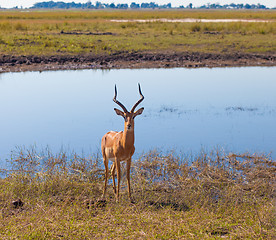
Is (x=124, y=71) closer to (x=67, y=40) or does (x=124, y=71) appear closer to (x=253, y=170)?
(x=67, y=40)

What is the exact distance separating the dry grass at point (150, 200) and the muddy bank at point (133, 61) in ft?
44.5

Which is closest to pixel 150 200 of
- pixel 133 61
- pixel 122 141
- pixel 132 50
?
pixel 122 141

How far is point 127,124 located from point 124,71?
15.9 meters

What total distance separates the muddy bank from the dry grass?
13.6 m

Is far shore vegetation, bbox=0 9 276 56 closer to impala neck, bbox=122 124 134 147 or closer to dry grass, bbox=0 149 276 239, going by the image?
dry grass, bbox=0 149 276 239

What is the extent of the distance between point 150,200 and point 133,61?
57.4 feet

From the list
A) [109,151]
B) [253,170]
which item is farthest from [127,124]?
[253,170]

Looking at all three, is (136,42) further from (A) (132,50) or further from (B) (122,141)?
(B) (122,141)

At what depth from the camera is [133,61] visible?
23.7 meters

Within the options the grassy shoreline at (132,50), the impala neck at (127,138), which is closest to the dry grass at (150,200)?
the impala neck at (127,138)

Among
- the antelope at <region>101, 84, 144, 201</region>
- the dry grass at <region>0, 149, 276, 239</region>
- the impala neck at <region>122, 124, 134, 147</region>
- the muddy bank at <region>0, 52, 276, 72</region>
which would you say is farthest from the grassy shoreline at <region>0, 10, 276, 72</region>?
the impala neck at <region>122, 124, 134, 147</region>

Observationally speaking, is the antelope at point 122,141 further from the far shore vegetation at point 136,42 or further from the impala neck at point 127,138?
the far shore vegetation at point 136,42

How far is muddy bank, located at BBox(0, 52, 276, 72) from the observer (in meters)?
22.5

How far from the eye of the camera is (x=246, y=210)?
6.29 meters
